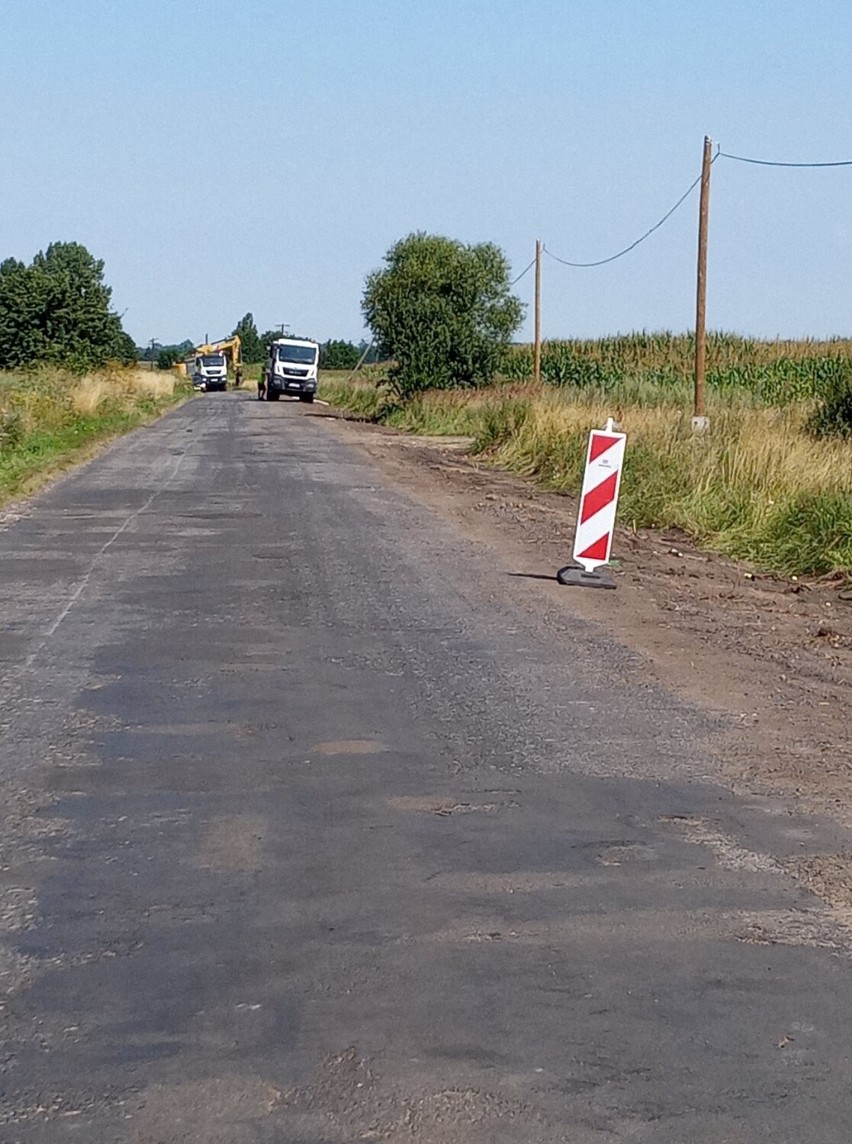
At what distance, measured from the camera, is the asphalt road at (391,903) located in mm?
3686

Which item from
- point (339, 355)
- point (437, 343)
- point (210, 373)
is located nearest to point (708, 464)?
point (437, 343)

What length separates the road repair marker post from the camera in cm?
1278

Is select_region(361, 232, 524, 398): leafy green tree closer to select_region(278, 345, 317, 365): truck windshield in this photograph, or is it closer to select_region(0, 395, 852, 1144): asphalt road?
select_region(278, 345, 317, 365): truck windshield

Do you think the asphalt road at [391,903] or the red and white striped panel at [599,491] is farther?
the red and white striped panel at [599,491]

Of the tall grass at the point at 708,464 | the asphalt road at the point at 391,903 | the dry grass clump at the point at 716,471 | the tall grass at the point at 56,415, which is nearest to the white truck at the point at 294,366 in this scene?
the tall grass at the point at 56,415

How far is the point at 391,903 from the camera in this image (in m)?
5.03

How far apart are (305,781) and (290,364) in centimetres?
5919

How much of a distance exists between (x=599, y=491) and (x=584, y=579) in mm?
781

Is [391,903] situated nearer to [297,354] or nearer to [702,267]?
[702,267]

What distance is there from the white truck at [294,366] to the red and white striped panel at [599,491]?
52819 millimetres

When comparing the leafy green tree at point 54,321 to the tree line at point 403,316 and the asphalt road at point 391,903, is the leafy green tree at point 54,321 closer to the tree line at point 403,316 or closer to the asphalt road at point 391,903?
the tree line at point 403,316

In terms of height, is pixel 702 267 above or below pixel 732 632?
above

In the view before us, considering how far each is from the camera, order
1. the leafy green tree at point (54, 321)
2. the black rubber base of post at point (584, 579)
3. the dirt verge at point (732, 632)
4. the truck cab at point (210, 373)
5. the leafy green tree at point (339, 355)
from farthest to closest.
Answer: the leafy green tree at point (339, 355) → the truck cab at point (210, 373) → the leafy green tree at point (54, 321) → the black rubber base of post at point (584, 579) → the dirt verge at point (732, 632)

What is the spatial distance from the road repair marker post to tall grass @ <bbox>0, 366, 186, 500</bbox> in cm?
976
